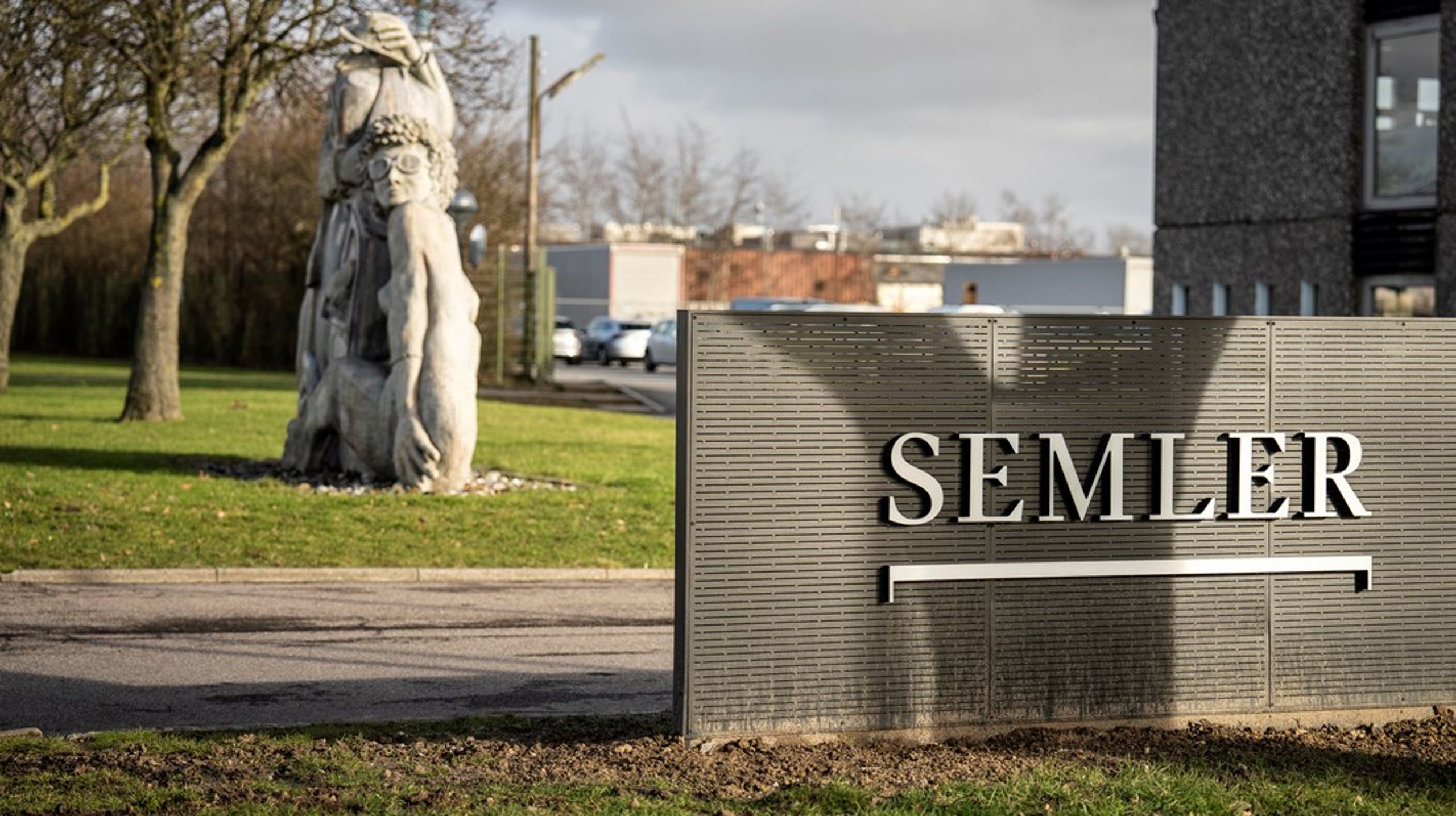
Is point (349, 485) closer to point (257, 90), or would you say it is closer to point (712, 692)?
point (257, 90)

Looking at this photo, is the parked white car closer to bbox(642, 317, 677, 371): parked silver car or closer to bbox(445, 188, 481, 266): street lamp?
bbox(642, 317, 677, 371): parked silver car

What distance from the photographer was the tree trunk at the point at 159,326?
25.2m

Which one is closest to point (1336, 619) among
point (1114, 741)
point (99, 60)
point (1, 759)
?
point (1114, 741)

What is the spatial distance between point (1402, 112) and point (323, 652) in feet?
50.8

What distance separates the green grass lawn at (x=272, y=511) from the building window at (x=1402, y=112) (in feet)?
29.6

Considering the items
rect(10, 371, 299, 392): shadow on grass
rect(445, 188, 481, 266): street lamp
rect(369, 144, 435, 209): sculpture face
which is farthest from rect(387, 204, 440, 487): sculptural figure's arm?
rect(10, 371, 299, 392): shadow on grass

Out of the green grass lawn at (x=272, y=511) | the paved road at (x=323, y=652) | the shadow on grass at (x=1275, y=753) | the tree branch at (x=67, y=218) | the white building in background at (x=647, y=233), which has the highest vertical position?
the white building in background at (x=647, y=233)

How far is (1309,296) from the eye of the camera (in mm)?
22500

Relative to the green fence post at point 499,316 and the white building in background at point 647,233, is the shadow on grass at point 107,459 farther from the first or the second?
the white building in background at point 647,233

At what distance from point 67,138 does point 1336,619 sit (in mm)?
25561

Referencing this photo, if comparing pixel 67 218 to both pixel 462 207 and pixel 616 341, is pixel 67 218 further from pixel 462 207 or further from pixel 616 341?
pixel 616 341

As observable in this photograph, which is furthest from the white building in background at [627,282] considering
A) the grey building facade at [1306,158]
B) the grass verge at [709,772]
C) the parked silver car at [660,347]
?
the grass verge at [709,772]

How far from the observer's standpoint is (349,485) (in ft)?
58.5

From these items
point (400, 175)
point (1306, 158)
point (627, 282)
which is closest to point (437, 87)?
point (400, 175)
